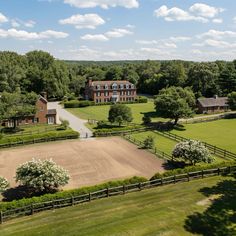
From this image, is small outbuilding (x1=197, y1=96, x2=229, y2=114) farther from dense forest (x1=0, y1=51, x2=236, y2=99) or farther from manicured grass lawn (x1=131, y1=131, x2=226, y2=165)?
manicured grass lawn (x1=131, y1=131, x2=226, y2=165)

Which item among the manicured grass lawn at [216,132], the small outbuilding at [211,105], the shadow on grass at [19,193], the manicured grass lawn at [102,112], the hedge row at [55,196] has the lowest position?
the shadow on grass at [19,193]

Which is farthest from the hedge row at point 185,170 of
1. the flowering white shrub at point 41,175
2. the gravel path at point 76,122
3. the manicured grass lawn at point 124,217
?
the gravel path at point 76,122

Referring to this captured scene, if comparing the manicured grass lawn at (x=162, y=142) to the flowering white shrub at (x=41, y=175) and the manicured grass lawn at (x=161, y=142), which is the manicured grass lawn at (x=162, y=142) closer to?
the manicured grass lawn at (x=161, y=142)

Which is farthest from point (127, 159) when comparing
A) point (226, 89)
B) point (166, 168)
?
point (226, 89)

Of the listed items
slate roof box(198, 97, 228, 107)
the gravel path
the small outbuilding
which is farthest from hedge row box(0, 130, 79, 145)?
slate roof box(198, 97, 228, 107)

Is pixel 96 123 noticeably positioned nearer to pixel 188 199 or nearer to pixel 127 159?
pixel 127 159

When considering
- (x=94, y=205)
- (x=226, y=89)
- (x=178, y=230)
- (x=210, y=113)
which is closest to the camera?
(x=178, y=230)

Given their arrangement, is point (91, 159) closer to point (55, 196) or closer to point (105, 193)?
point (105, 193)
